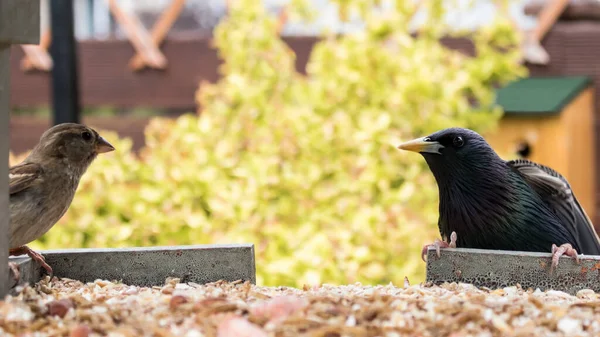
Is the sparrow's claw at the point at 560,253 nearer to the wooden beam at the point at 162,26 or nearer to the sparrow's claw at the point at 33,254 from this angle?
the sparrow's claw at the point at 33,254

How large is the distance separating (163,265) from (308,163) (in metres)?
2.31

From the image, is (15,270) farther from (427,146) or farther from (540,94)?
(540,94)

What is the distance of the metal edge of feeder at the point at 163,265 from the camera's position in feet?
8.18

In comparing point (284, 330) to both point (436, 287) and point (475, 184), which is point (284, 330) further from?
point (475, 184)

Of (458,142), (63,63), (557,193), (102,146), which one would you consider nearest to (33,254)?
(102,146)

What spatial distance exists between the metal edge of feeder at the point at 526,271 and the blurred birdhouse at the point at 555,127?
3.75 m

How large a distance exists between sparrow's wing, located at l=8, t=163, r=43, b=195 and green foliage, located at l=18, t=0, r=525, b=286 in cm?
201

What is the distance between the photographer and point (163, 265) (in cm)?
249

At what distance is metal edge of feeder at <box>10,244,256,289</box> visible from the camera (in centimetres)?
249

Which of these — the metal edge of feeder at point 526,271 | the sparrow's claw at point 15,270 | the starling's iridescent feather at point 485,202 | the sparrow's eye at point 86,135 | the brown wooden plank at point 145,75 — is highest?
the brown wooden plank at point 145,75

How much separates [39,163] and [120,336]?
98 cm

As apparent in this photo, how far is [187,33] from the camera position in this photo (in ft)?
21.6

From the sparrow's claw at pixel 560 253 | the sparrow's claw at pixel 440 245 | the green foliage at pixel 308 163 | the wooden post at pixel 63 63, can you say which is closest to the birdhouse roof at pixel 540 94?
the green foliage at pixel 308 163

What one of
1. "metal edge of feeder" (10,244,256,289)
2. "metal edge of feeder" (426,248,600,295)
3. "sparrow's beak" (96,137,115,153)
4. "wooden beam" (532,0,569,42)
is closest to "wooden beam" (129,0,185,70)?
"wooden beam" (532,0,569,42)
